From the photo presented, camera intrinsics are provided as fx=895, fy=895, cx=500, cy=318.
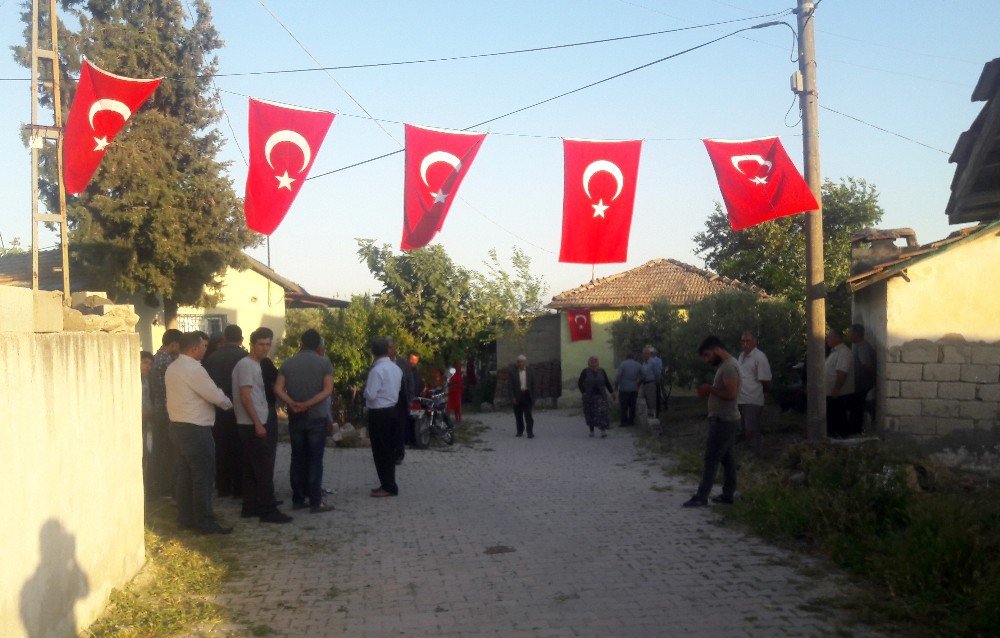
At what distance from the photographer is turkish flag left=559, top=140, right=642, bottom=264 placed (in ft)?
35.4

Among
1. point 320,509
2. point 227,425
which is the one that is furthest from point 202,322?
point 320,509

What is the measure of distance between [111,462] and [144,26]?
20.7 m

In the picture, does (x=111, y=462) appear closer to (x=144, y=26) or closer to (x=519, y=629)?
(x=519, y=629)

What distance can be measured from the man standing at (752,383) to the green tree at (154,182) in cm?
1500

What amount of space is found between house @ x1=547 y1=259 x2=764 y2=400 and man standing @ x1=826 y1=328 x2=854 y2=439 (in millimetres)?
13786

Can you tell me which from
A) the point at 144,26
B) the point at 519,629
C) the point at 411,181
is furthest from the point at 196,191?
the point at 519,629

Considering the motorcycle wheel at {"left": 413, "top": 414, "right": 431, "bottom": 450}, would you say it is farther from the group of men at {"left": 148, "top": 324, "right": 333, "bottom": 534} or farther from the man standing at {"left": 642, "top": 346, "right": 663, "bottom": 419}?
the group of men at {"left": 148, "top": 324, "right": 333, "bottom": 534}

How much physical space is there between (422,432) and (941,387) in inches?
343

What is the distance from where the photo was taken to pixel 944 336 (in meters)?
Result: 10.8

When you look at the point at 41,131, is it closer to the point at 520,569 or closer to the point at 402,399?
the point at 402,399

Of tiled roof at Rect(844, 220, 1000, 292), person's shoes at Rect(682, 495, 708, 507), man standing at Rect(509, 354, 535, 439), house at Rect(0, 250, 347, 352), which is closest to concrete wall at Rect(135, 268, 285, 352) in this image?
house at Rect(0, 250, 347, 352)

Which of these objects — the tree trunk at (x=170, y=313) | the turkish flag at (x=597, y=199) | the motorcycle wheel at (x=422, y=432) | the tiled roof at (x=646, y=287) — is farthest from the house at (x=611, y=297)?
the turkish flag at (x=597, y=199)

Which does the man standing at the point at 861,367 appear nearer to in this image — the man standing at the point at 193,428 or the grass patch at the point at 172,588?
the man standing at the point at 193,428

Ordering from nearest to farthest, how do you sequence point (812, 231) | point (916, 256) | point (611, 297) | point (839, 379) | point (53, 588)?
1. point (53, 588)
2. point (916, 256)
3. point (812, 231)
4. point (839, 379)
5. point (611, 297)
